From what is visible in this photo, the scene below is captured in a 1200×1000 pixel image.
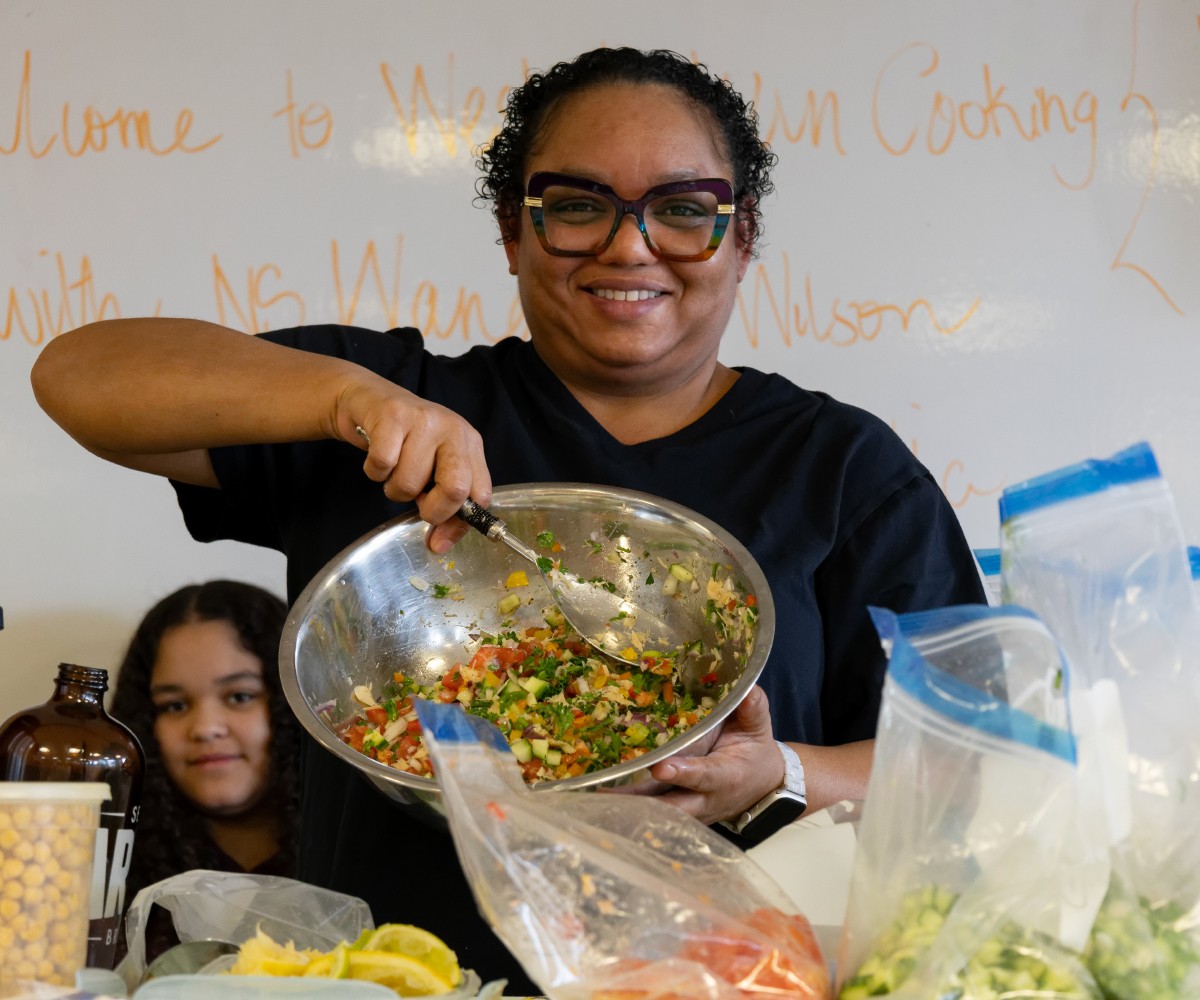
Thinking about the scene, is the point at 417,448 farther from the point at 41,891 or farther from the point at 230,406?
the point at 41,891

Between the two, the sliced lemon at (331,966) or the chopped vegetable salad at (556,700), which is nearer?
the sliced lemon at (331,966)

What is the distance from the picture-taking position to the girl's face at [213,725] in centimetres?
204

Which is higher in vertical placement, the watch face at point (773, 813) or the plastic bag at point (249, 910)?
the watch face at point (773, 813)

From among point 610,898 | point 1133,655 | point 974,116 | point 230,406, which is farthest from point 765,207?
point 610,898

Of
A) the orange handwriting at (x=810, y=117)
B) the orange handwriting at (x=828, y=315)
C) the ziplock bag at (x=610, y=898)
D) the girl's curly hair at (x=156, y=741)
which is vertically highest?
the orange handwriting at (x=810, y=117)

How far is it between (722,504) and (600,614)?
0.18 meters

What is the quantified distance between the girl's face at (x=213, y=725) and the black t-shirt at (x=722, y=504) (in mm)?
805

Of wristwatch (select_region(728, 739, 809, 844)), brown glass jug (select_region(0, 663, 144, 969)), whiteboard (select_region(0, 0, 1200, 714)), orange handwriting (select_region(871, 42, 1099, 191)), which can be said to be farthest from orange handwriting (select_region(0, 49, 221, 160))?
wristwatch (select_region(728, 739, 809, 844))

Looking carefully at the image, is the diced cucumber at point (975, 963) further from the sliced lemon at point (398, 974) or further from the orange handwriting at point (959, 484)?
the orange handwriting at point (959, 484)

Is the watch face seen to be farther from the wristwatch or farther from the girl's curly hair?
the girl's curly hair

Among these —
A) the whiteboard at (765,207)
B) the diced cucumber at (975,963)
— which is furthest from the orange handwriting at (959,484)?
the diced cucumber at (975,963)

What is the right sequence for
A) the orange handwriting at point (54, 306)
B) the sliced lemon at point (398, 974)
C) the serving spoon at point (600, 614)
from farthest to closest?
the orange handwriting at point (54, 306), the serving spoon at point (600, 614), the sliced lemon at point (398, 974)

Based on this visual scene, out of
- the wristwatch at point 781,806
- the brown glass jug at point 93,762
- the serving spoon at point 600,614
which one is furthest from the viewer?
the serving spoon at point 600,614

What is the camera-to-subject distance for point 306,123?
2018mm
